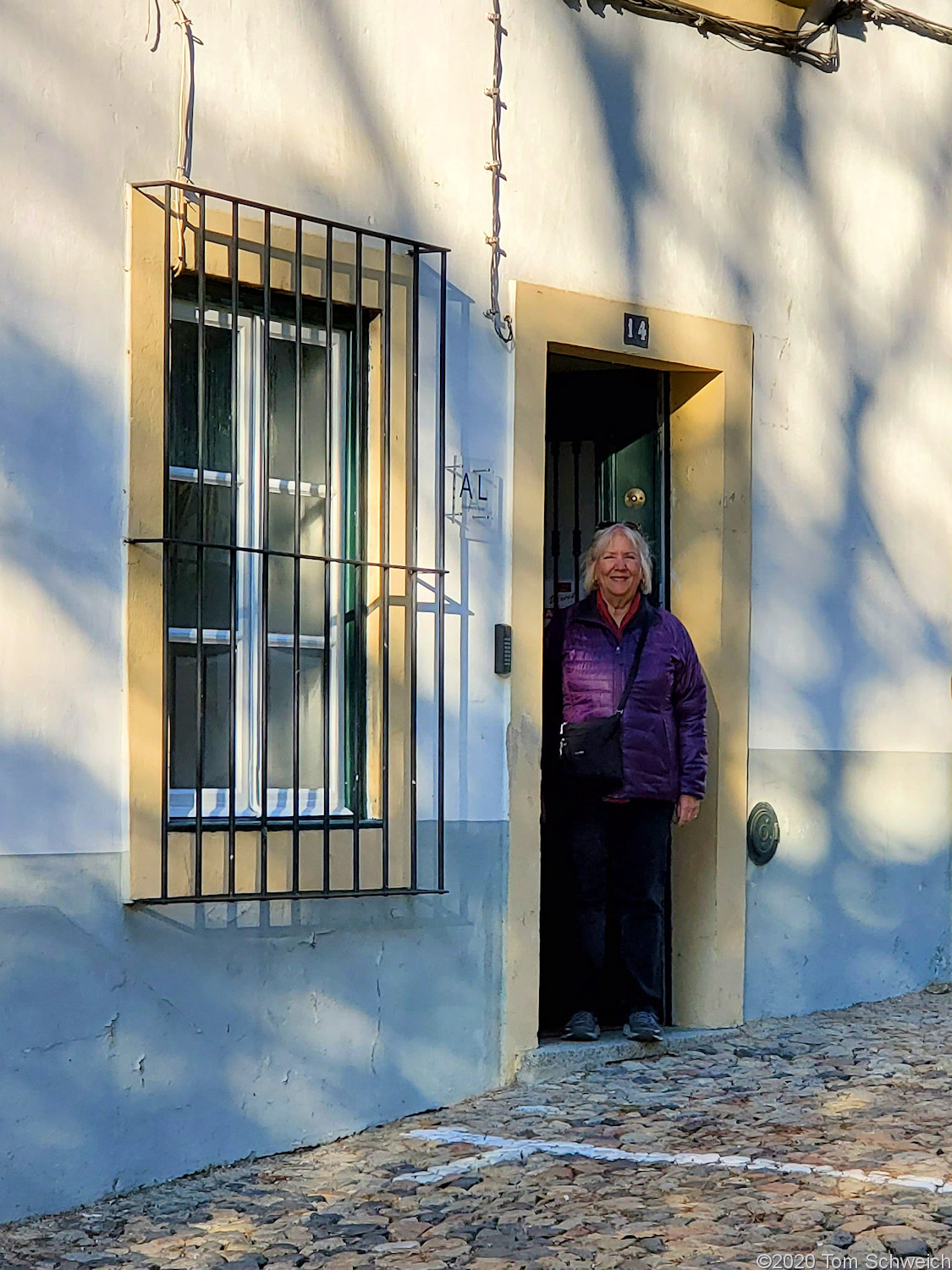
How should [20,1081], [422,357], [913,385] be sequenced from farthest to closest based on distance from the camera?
[913,385], [422,357], [20,1081]

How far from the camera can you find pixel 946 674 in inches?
354

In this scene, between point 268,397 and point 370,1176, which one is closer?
point 370,1176

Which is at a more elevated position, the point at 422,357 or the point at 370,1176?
the point at 422,357

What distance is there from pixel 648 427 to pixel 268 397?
7.47 feet

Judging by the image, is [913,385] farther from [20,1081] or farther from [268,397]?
[20,1081]

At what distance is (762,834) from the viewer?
798cm

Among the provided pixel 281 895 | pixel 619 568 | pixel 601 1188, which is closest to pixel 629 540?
pixel 619 568

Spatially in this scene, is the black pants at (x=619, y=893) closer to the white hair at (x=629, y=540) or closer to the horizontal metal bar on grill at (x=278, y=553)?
the white hair at (x=629, y=540)

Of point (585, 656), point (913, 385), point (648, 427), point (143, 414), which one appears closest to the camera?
point (143, 414)

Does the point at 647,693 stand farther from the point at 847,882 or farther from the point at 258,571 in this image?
the point at 258,571

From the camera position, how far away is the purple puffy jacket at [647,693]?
737cm

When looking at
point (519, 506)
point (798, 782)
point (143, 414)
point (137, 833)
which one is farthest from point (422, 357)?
point (798, 782)

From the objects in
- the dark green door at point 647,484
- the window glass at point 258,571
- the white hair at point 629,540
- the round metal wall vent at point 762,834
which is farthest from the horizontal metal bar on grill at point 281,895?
the dark green door at point 647,484

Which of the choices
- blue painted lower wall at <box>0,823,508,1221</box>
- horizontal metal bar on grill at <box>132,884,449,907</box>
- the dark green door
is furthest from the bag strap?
horizontal metal bar on grill at <box>132,884,449,907</box>
